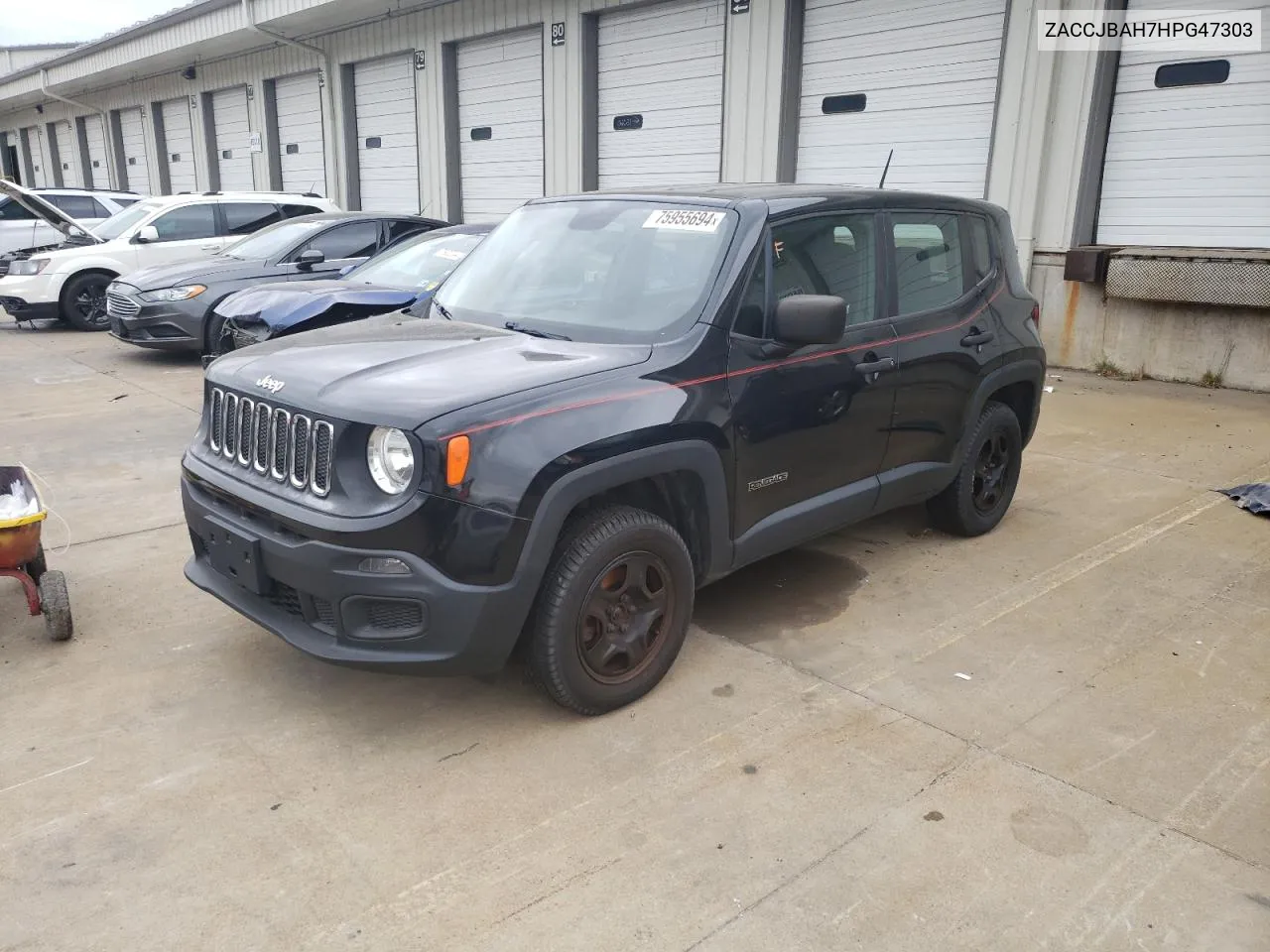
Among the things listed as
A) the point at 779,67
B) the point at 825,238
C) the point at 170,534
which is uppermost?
the point at 779,67

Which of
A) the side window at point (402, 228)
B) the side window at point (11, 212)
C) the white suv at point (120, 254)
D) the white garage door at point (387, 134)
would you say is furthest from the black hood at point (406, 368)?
the white garage door at point (387, 134)

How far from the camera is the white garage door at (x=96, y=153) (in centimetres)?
2973

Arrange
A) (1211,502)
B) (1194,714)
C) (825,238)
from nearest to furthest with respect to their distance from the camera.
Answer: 1. (1194,714)
2. (825,238)
3. (1211,502)

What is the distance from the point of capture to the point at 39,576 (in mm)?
3990

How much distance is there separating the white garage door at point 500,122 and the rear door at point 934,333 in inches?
421

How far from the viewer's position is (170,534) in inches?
203

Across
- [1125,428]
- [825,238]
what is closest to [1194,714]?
[825,238]

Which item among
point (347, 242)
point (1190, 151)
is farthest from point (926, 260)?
point (347, 242)

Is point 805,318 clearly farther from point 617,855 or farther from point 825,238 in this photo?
point 617,855

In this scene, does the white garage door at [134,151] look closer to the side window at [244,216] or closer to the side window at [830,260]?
the side window at [244,216]

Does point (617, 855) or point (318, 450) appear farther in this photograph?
point (318, 450)

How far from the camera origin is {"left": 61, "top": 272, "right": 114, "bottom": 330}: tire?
12.1 meters

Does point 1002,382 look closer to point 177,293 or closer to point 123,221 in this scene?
point 177,293

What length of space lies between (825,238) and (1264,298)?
19.4 feet
